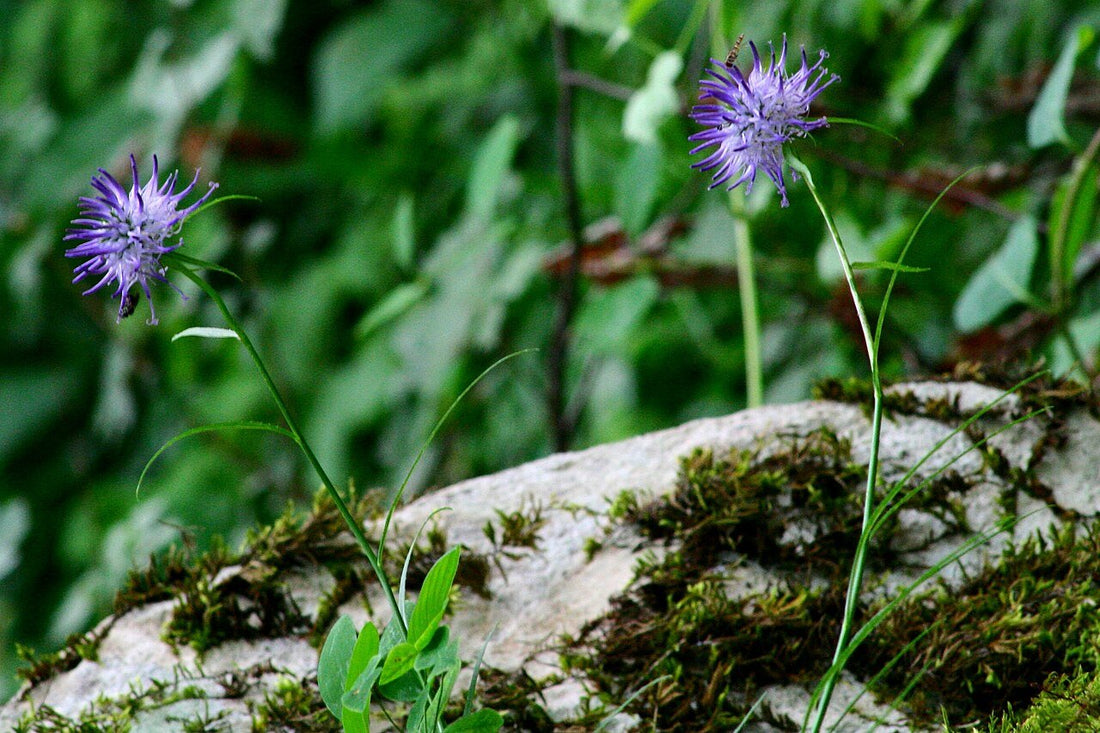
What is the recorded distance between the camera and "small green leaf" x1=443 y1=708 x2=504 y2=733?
0.58m

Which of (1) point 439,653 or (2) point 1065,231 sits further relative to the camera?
(2) point 1065,231

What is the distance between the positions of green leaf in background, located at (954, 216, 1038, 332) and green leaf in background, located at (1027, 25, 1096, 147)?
15cm

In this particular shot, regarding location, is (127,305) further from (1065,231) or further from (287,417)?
(1065,231)

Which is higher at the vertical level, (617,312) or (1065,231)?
(617,312)

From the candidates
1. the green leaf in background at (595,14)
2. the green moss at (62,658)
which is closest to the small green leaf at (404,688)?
the green moss at (62,658)

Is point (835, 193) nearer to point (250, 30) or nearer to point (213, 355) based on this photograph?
point (250, 30)

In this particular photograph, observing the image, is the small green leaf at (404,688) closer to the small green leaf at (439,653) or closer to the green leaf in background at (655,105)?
the small green leaf at (439,653)

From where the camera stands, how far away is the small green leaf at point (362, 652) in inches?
23.0

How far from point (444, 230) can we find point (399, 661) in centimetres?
208

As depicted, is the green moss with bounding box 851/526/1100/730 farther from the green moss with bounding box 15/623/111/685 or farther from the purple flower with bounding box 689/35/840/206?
the green moss with bounding box 15/623/111/685

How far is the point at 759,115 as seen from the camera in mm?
554

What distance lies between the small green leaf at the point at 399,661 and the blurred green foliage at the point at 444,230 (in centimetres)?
68

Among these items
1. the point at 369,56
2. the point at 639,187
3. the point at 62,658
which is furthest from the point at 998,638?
the point at 369,56

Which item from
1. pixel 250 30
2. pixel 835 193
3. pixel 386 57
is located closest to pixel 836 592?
pixel 835 193
